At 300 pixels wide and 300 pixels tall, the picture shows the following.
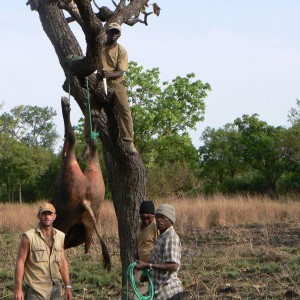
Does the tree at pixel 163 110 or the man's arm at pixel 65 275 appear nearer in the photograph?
the man's arm at pixel 65 275

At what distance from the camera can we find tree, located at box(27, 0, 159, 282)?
269 inches

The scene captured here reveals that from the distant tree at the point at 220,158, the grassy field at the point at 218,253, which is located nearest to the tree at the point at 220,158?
the distant tree at the point at 220,158

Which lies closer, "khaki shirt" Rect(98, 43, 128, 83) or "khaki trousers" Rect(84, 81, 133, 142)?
"khaki shirt" Rect(98, 43, 128, 83)

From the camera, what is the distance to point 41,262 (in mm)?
6242

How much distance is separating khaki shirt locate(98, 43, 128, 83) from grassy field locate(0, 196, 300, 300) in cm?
405

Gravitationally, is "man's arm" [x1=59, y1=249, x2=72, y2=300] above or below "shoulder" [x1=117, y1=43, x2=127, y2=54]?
below

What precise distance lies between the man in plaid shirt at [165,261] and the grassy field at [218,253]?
13.8 feet

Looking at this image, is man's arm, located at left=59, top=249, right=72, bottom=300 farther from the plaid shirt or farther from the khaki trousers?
the khaki trousers

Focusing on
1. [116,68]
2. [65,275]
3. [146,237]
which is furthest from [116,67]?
[65,275]

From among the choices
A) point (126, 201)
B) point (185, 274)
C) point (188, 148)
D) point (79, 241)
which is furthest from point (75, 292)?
point (188, 148)

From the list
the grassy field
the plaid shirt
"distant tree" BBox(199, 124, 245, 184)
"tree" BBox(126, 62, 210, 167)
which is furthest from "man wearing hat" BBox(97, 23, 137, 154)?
"distant tree" BBox(199, 124, 245, 184)

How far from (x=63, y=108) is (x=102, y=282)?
19.6 feet

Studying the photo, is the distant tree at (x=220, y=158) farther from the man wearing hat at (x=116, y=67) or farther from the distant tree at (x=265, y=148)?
the man wearing hat at (x=116, y=67)

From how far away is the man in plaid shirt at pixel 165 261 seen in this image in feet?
19.0
